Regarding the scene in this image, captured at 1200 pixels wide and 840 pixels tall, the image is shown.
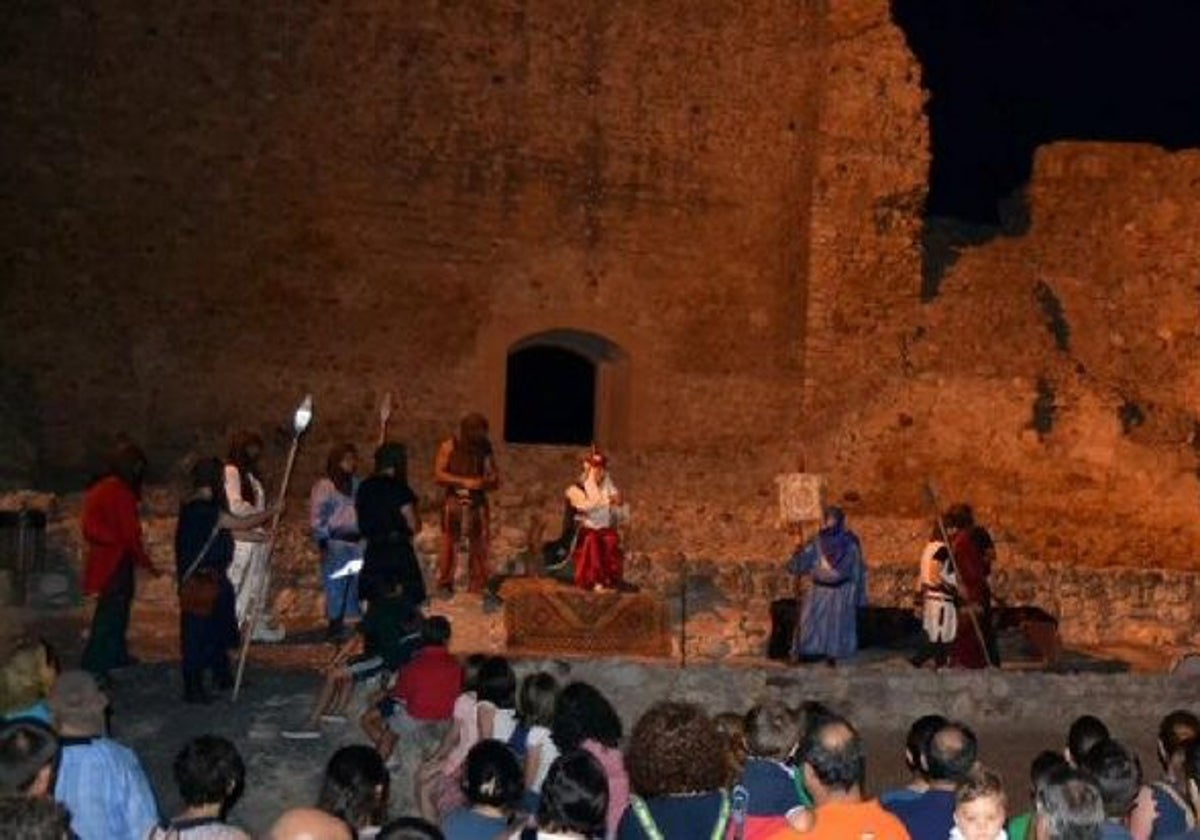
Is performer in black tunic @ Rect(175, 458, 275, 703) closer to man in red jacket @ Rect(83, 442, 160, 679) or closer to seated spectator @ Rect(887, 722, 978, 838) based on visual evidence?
man in red jacket @ Rect(83, 442, 160, 679)

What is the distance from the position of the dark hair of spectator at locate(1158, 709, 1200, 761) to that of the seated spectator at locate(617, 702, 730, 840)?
7.37 feet

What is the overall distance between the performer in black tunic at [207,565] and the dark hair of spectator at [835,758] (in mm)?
4734

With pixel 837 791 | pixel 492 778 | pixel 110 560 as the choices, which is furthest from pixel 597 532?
pixel 837 791

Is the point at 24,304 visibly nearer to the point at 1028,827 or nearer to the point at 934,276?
the point at 934,276

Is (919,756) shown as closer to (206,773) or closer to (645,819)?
(645,819)

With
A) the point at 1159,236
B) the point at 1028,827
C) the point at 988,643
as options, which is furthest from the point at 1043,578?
the point at 1028,827

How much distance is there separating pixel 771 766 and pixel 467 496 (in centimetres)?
688

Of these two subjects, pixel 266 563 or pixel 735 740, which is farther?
pixel 266 563

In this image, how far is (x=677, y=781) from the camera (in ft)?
14.4

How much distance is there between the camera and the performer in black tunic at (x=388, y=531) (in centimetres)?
866

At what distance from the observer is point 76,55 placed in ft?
55.4

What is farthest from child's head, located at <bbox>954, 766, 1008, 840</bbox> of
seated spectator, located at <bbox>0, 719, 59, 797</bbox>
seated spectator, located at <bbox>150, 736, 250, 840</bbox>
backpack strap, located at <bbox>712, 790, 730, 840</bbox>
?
seated spectator, located at <bbox>0, 719, 59, 797</bbox>

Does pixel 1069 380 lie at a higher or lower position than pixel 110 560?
higher

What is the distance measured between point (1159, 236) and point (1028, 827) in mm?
16114
